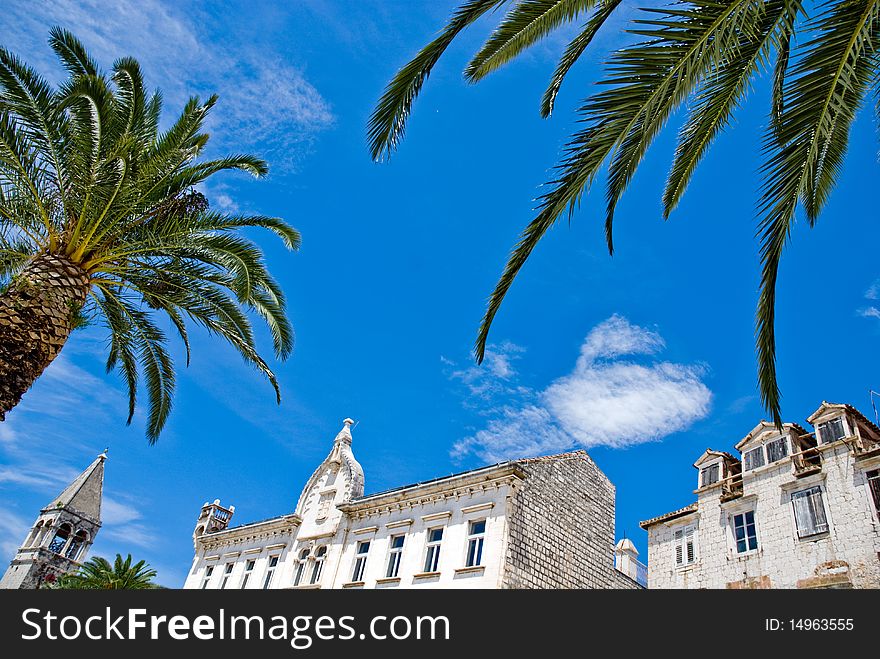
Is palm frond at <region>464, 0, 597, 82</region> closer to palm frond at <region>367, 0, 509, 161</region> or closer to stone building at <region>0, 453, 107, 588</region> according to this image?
palm frond at <region>367, 0, 509, 161</region>

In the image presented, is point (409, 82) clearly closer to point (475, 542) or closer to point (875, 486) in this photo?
point (475, 542)

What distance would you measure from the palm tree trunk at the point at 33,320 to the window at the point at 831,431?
930 inches

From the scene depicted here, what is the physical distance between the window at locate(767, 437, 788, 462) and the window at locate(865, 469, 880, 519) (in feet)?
11.1

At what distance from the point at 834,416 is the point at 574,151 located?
2072 centimetres

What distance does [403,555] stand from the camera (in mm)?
22094

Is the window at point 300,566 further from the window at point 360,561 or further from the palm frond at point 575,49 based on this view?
the palm frond at point 575,49

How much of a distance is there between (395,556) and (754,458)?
48.7ft

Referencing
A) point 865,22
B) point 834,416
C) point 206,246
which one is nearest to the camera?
point 865,22

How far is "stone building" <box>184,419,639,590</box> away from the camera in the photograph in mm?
20328
